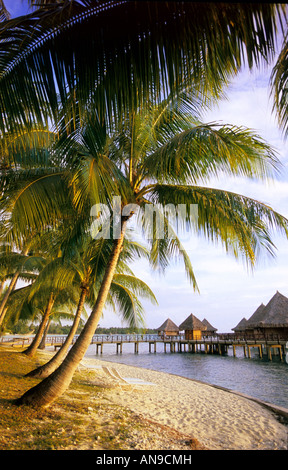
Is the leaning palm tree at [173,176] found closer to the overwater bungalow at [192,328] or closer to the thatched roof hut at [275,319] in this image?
the thatched roof hut at [275,319]

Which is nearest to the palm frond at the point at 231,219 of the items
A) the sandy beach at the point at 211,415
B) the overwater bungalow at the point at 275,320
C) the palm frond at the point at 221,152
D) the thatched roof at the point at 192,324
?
the palm frond at the point at 221,152

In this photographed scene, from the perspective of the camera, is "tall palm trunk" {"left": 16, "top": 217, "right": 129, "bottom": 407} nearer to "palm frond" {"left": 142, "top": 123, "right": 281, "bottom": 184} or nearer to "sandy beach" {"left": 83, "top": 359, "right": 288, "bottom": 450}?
"sandy beach" {"left": 83, "top": 359, "right": 288, "bottom": 450}

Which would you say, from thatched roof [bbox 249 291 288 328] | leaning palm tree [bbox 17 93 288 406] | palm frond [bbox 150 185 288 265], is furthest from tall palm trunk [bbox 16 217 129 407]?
thatched roof [bbox 249 291 288 328]

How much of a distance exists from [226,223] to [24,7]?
451 cm

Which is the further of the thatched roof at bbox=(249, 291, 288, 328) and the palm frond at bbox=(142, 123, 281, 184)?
the thatched roof at bbox=(249, 291, 288, 328)

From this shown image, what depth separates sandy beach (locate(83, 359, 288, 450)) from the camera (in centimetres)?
412

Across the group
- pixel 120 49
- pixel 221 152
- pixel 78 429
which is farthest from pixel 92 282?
pixel 120 49

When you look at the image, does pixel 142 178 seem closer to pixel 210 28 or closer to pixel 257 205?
pixel 257 205

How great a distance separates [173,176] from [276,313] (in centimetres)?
2828

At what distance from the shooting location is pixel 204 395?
791cm

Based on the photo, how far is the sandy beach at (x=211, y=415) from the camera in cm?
412

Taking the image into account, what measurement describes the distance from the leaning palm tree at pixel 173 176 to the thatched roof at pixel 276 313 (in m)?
26.0

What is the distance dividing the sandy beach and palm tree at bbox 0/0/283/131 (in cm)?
439
